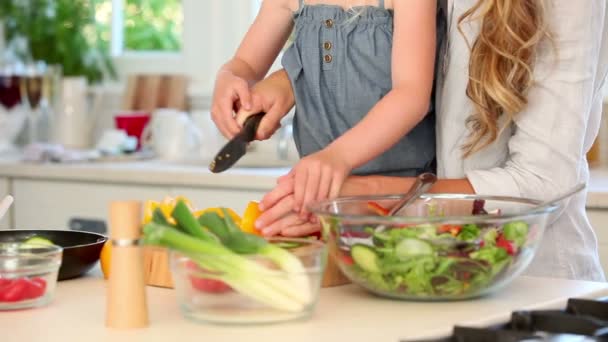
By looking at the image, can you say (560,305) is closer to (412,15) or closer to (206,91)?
(412,15)

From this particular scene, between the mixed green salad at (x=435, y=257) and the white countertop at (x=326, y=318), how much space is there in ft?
0.09

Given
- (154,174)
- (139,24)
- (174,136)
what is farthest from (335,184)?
(139,24)

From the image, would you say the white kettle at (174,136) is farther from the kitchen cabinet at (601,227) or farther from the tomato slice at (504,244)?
the tomato slice at (504,244)

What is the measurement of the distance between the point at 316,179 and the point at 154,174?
1570 millimetres

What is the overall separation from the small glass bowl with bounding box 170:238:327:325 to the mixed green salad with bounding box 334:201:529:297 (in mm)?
81

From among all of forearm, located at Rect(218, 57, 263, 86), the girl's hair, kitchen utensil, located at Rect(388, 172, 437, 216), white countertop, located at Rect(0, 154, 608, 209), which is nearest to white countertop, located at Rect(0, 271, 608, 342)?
kitchen utensil, located at Rect(388, 172, 437, 216)

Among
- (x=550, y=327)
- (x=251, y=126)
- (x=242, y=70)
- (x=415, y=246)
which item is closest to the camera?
(x=550, y=327)

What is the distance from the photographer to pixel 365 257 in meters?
1.16

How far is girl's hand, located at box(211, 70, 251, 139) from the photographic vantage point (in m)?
1.44

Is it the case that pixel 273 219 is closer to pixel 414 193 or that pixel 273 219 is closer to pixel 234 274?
pixel 414 193

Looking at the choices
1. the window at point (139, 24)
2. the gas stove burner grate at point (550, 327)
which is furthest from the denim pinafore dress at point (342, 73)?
the window at point (139, 24)

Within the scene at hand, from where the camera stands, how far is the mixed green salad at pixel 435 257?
1127 mm

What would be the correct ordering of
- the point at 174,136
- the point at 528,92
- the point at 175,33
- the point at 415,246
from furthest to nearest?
the point at 175,33 < the point at 174,136 < the point at 528,92 < the point at 415,246

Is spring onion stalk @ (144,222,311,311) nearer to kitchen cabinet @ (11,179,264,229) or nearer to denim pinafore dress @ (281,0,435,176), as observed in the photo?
denim pinafore dress @ (281,0,435,176)
